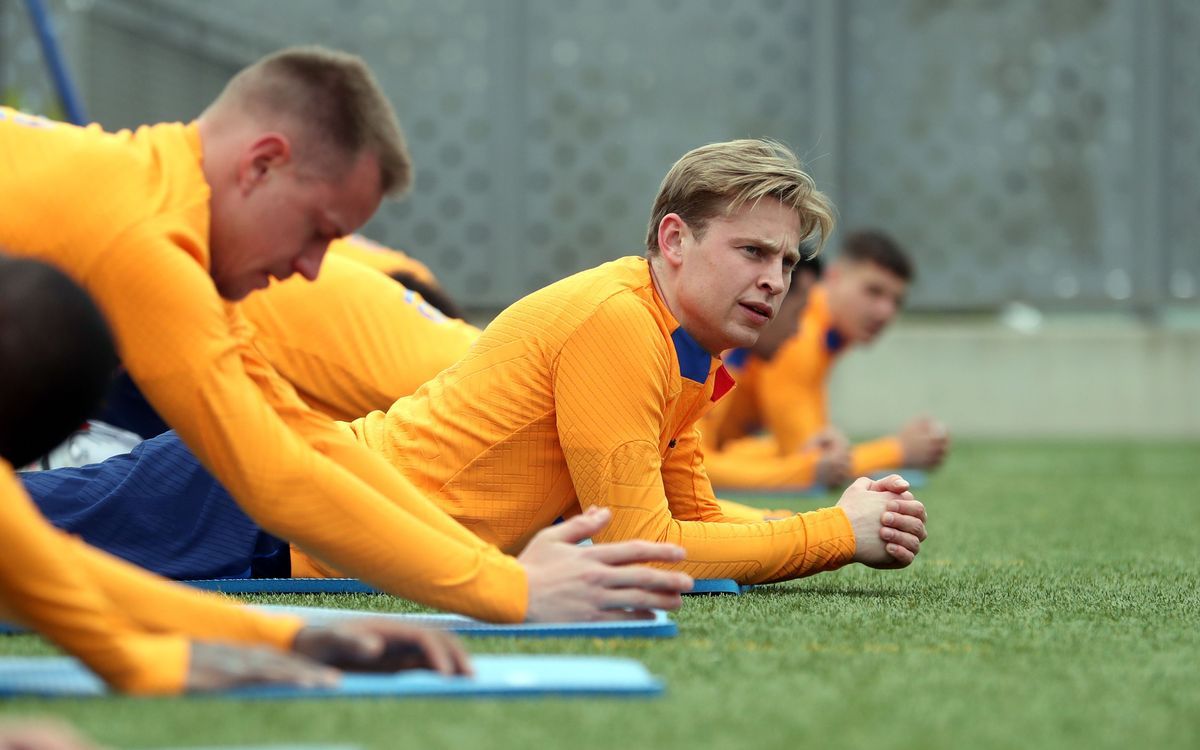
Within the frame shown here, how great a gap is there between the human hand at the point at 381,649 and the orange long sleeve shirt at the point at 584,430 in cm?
86

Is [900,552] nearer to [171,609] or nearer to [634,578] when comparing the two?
[634,578]

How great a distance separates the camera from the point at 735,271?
2.90 metres

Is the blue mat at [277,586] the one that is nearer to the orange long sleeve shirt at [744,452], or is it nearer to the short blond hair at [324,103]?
the short blond hair at [324,103]

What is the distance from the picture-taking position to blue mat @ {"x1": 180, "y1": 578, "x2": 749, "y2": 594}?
118 inches

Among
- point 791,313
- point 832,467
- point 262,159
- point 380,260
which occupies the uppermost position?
point 262,159

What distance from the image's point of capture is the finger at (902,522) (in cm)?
297

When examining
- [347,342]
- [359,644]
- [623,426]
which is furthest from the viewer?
[347,342]

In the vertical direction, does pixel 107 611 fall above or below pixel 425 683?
above

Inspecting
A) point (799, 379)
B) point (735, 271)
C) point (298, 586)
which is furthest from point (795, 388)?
point (298, 586)

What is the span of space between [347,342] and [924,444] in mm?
2867

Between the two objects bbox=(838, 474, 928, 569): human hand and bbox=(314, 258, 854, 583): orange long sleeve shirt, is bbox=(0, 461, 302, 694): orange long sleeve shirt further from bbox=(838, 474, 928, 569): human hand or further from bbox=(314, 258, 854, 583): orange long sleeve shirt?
bbox=(838, 474, 928, 569): human hand

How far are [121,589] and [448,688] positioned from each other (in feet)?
1.33

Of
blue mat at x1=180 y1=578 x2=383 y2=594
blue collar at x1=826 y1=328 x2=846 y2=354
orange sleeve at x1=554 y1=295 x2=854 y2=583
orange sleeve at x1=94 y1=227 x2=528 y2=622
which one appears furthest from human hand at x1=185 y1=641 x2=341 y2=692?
blue collar at x1=826 y1=328 x2=846 y2=354

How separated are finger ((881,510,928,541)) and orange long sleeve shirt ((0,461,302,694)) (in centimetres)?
135
